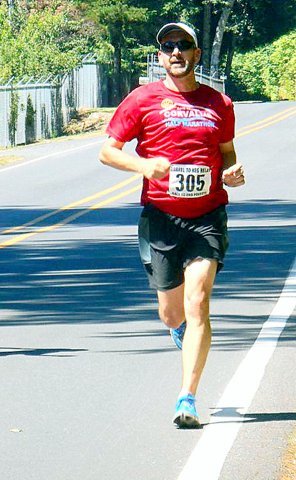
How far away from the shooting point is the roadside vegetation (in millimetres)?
50534

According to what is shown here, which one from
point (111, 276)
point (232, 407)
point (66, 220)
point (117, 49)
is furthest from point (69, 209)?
point (117, 49)

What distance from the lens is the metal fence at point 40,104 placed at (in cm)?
4247

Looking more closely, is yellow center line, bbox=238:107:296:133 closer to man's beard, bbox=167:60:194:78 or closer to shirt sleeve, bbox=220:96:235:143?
shirt sleeve, bbox=220:96:235:143

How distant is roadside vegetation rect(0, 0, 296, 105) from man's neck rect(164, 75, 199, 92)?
120ft

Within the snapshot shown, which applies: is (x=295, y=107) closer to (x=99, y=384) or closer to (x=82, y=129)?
(x=82, y=129)

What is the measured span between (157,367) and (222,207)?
1761 mm

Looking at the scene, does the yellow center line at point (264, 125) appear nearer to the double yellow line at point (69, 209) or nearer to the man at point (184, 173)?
the double yellow line at point (69, 209)

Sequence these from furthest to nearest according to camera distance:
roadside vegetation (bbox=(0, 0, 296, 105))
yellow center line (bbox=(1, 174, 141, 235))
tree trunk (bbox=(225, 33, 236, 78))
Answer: tree trunk (bbox=(225, 33, 236, 78)) < roadside vegetation (bbox=(0, 0, 296, 105)) < yellow center line (bbox=(1, 174, 141, 235))

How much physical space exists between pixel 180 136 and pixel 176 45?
474mm

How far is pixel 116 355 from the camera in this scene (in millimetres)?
9688

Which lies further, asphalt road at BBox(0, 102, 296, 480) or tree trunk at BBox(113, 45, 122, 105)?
tree trunk at BBox(113, 45, 122, 105)

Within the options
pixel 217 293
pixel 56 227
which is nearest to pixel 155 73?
pixel 56 227

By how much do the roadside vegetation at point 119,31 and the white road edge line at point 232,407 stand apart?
34.1 m

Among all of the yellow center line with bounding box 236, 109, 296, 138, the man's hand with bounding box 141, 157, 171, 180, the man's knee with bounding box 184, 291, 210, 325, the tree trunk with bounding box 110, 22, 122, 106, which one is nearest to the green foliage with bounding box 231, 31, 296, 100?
the tree trunk with bounding box 110, 22, 122, 106
